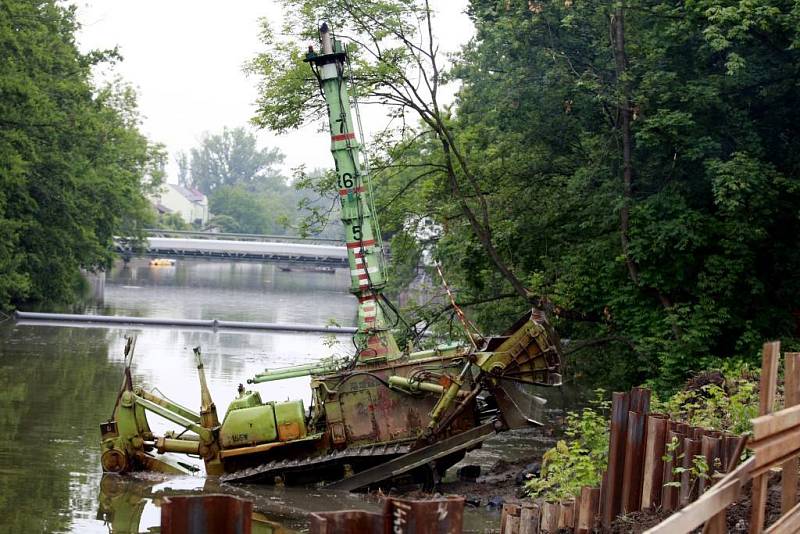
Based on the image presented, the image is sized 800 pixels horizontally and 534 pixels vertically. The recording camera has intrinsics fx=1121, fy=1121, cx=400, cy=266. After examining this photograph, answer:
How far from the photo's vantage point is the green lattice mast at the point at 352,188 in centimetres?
2283

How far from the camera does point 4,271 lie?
152 feet

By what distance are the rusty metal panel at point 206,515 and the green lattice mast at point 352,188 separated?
1794cm

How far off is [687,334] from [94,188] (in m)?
37.8

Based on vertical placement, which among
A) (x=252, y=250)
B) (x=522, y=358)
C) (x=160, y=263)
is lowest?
(x=522, y=358)

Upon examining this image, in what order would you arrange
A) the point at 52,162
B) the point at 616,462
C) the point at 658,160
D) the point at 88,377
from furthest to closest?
the point at 52,162, the point at 88,377, the point at 658,160, the point at 616,462

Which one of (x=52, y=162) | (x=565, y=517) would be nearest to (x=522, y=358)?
Answer: (x=565, y=517)

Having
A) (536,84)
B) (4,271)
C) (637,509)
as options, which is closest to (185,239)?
(4,271)

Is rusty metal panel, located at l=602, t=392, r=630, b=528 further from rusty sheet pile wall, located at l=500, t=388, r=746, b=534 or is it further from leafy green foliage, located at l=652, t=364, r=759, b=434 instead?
leafy green foliage, located at l=652, t=364, r=759, b=434

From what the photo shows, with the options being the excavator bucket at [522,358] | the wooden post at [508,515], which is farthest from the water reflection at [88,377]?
the wooden post at [508,515]

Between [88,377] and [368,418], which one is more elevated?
[88,377]

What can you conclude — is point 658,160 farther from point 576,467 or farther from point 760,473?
point 760,473

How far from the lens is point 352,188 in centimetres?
2294

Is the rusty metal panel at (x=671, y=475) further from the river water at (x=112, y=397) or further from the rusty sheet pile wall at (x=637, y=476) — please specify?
the river water at (x=112, y=397)

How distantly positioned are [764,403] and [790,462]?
0.90 m
